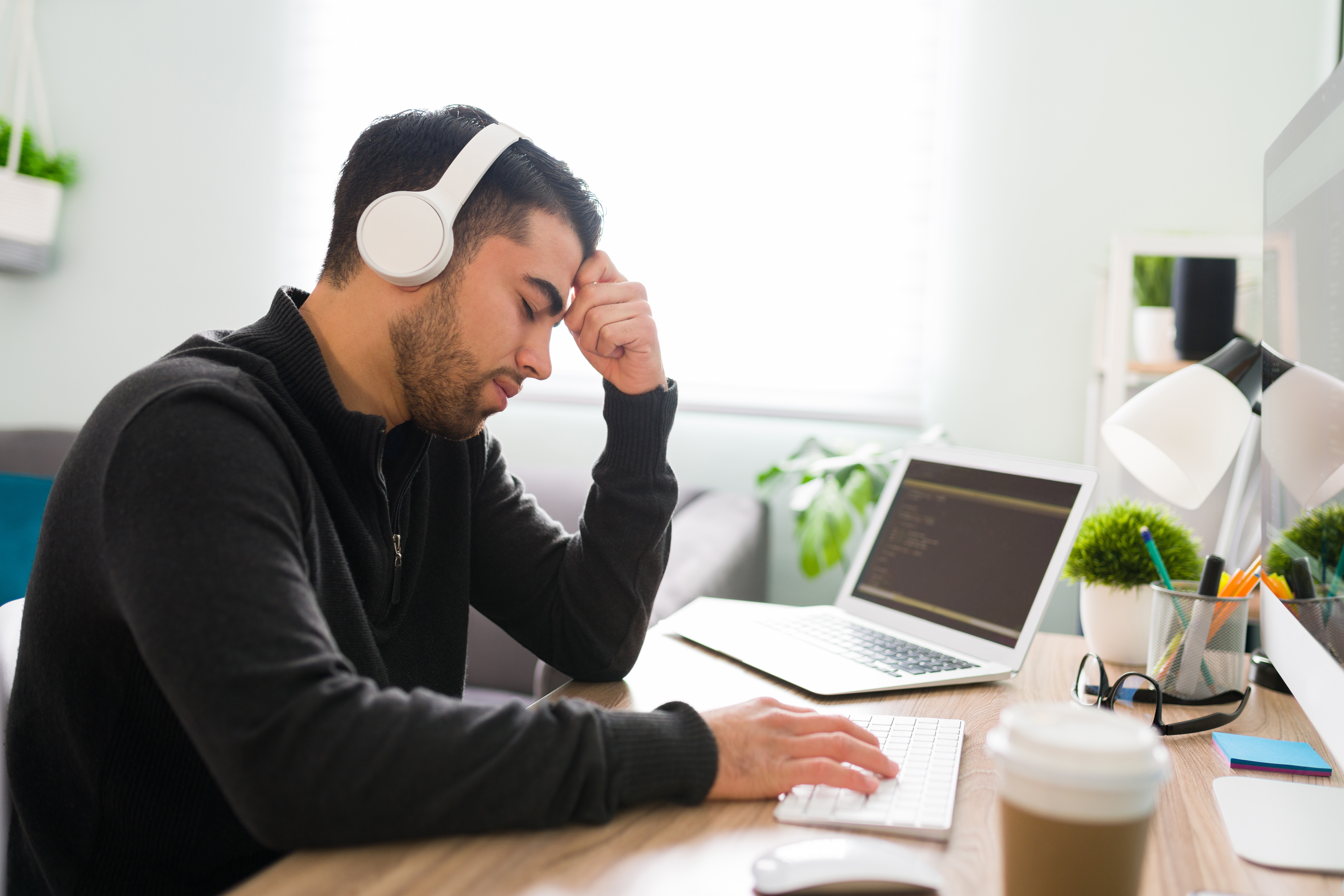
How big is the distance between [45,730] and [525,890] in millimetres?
490

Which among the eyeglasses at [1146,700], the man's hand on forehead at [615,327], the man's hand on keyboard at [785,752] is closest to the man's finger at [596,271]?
the man's hand on forehead at [615,327]

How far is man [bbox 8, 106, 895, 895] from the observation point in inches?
23.3

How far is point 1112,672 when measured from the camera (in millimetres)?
1064

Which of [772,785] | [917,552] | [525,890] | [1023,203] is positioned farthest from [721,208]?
[525,890]

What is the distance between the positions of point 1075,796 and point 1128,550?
70 centimetres

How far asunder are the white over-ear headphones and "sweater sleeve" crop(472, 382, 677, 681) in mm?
280

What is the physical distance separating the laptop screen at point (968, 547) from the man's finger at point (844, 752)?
395mm

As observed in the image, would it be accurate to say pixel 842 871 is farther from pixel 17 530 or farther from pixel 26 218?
pixel 26 218

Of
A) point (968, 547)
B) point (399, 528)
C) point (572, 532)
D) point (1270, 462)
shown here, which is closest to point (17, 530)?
point (572, 532)

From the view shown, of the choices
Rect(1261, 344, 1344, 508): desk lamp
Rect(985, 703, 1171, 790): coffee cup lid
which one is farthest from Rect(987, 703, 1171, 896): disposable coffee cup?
Rect(1261, 344, 1344, 508): desk lamp

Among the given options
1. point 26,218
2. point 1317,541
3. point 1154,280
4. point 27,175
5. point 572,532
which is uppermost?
point 27,175

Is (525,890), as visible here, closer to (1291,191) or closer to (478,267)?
(478,267)

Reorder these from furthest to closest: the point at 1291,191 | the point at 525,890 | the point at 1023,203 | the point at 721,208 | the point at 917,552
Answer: the point at 721,208 < the point at 1023,203 < the point at 917,552 < the point at 1291,191 < the point at 525,890

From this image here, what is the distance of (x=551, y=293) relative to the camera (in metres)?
1.02
